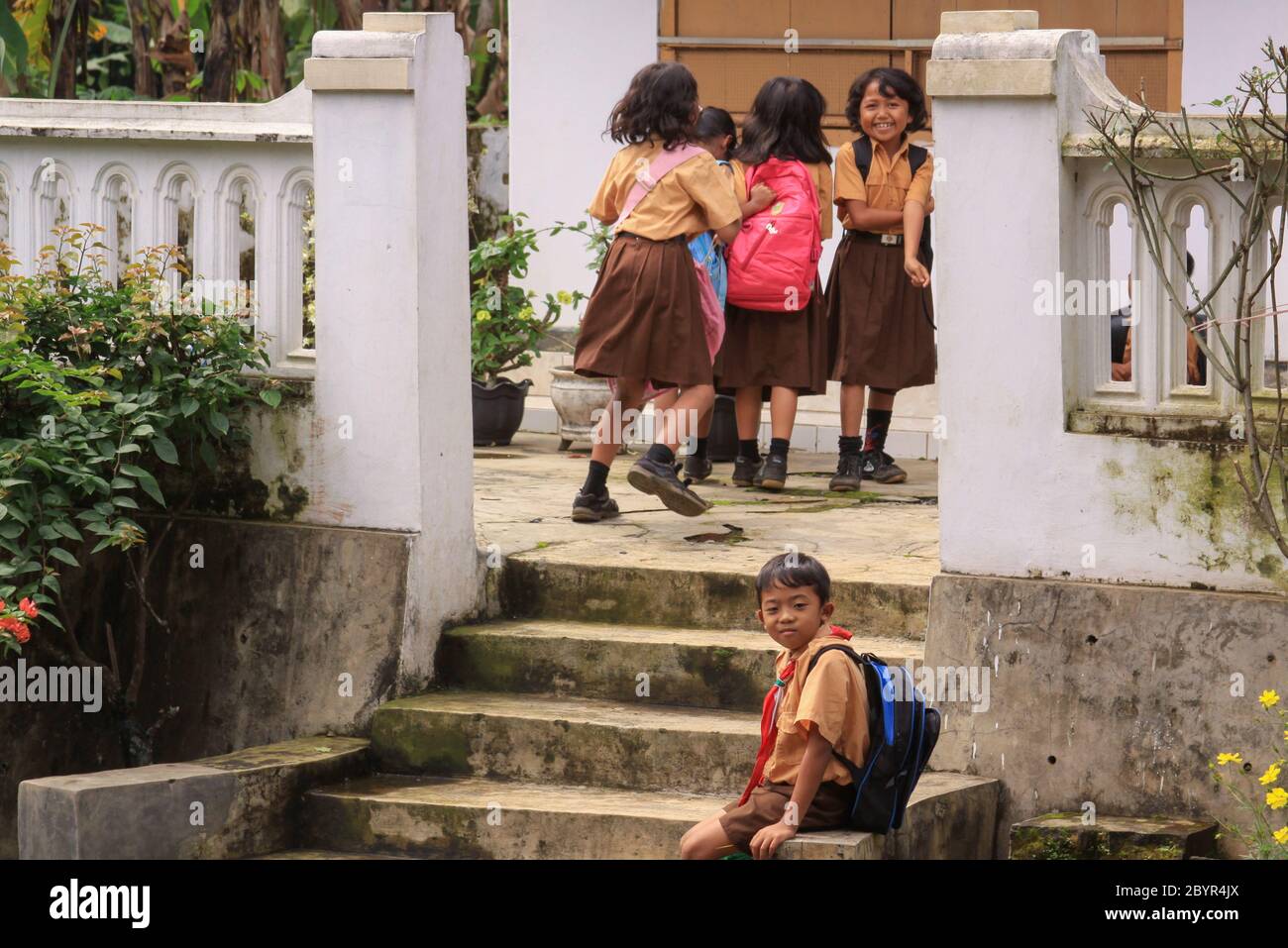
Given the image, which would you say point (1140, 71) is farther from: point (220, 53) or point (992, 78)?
point (220, 53)

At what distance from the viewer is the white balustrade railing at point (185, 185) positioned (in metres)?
6.65

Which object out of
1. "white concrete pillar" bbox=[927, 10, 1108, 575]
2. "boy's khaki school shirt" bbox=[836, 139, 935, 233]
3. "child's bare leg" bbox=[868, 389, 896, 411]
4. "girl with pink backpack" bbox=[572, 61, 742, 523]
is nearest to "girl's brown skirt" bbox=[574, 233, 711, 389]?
"girl with pink backpack" bbox=[572, 61, 742, 523]

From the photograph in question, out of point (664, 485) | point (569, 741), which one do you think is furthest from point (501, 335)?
point (569, 741)

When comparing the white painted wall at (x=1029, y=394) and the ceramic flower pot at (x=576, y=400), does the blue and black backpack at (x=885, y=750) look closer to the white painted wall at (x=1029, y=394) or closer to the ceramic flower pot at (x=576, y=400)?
the white painted wall at (x=1029, y=394)

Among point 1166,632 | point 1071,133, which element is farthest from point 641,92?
point 1166,632

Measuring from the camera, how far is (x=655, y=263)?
732cm

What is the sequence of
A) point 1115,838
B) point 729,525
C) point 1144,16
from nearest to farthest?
point 1115,838 < point 729,525 < point 1144,16

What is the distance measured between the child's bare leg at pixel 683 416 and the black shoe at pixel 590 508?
1.06 ft

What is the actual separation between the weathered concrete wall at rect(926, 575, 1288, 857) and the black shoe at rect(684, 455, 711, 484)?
300 cm

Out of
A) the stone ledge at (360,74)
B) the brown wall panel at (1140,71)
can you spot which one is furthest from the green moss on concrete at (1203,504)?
the brown wall panel at (1140,71)

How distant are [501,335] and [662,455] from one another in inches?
119

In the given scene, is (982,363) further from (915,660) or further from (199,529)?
(199,529)

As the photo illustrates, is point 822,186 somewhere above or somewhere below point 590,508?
above
